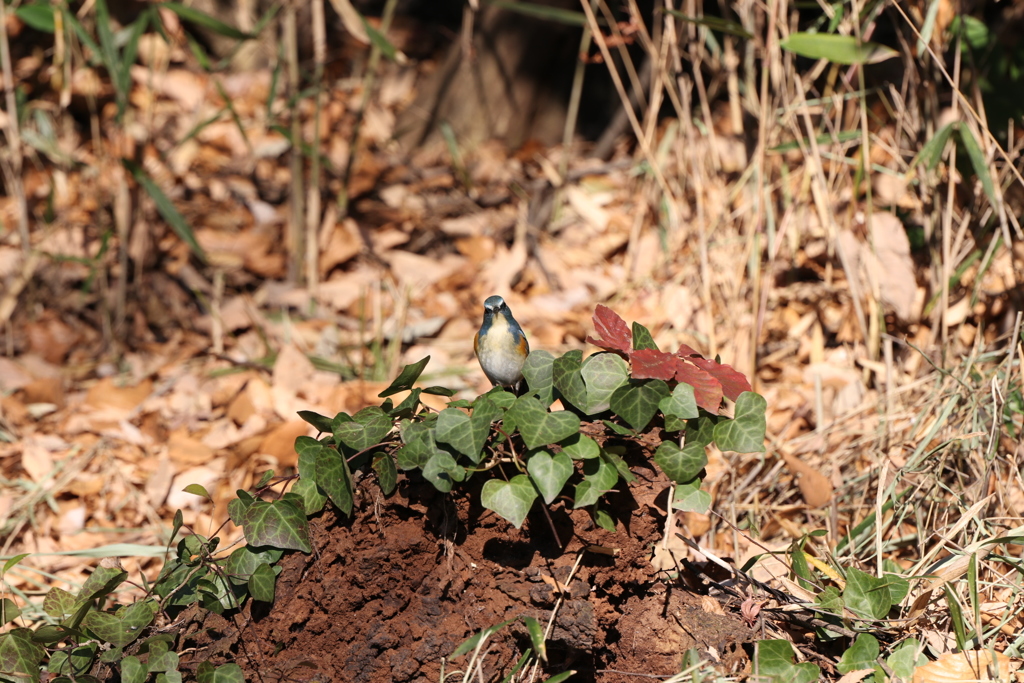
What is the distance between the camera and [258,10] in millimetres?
4152

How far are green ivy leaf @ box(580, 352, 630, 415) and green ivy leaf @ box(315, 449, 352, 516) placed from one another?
0.45 metres

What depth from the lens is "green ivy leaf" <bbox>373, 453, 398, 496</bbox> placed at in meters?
1.50

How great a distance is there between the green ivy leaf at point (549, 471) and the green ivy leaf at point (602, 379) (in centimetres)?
11

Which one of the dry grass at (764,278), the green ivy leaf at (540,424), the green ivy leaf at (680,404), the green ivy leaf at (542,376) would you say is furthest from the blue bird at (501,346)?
the dry grass at (764,278)

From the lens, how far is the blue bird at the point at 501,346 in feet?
5.28

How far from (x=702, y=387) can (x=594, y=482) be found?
0.84 ft

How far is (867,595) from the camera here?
1.56m

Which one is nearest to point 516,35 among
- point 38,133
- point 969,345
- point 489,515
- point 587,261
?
point 587,261

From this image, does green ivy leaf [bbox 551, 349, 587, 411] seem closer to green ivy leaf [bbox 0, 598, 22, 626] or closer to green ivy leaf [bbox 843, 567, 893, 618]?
green ivy leaf [bbox 843, 567, 893, 618]

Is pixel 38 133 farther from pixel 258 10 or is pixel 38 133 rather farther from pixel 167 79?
pixel 258 10

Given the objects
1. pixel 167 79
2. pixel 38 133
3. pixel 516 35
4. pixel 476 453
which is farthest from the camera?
pixel 167 79

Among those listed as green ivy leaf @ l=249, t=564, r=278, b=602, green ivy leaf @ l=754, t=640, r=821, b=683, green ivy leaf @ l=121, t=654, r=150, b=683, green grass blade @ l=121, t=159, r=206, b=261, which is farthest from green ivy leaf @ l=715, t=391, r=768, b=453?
green grass blade @ l=121, t=159, r=206, b=261

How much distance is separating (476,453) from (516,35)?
2938 mm

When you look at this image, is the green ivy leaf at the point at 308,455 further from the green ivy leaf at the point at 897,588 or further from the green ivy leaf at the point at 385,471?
the green ivy leaf at the point at 897,588
